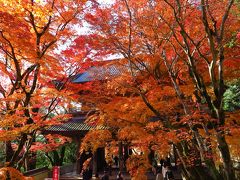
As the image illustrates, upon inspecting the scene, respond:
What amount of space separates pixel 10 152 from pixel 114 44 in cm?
1059

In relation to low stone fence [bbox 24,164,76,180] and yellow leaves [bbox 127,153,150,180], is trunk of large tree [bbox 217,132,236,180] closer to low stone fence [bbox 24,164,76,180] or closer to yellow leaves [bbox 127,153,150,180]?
yellow leaves [bbox 127,153,150,180]

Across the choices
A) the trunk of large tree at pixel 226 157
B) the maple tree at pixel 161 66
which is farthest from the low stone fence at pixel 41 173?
the trunk of large tree at pixel 226 157

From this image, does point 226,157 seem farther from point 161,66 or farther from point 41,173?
point 41,173

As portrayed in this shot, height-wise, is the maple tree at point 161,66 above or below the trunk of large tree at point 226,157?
above

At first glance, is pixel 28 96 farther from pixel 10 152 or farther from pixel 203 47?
pixel 10 152

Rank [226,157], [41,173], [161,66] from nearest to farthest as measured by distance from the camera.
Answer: [226,157], [161,66], [41,173]

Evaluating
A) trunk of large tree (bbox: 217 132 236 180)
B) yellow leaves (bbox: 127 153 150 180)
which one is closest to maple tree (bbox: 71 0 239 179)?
yellow leaves (bbox: 127 153 150 180)

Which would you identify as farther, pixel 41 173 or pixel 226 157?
pixel 41 173

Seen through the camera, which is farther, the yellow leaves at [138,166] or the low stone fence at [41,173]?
the low stone fence at [41,173]

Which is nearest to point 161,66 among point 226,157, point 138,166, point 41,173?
point 138,166

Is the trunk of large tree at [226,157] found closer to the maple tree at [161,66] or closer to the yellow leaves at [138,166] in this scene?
→ the maple tree at [161,66]

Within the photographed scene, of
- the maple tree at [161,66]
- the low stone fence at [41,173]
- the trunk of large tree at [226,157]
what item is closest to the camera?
the trunk of large tree at [226,157]

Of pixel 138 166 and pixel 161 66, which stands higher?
pixel 161 66

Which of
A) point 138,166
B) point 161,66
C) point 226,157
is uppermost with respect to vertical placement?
point 161,66
